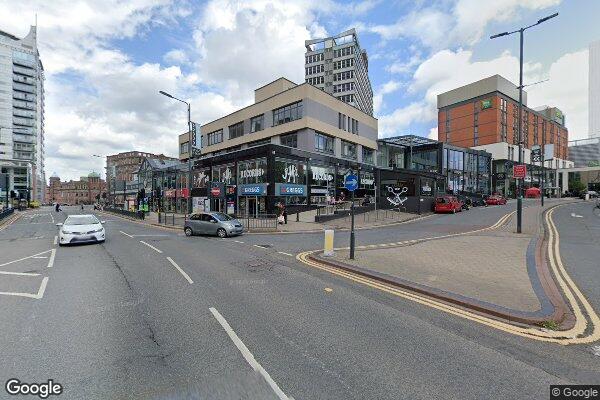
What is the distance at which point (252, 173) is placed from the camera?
30.8m

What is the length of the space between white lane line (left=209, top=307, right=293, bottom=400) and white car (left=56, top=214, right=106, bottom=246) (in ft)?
37.4

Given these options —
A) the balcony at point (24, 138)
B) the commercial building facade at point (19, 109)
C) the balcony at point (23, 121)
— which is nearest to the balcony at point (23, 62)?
the commercial building facade at point (19, 109)

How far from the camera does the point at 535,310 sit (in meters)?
5.27

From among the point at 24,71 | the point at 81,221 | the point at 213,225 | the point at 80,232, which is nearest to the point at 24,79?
the point at 24,71

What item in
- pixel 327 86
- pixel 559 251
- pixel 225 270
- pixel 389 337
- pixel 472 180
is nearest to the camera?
pixel 389 337

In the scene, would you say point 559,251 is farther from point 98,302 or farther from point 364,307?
point 98,302

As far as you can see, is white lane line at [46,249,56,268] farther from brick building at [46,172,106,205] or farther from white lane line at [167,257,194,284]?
brick building at [46,172,106,205]

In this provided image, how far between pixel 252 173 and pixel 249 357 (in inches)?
1092

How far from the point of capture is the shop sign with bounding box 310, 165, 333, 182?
33.3 m

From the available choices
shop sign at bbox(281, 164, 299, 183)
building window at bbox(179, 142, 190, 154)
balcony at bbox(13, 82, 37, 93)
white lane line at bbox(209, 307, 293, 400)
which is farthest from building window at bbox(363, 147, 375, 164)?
balcony at bbox(13, 82, 37, 93)

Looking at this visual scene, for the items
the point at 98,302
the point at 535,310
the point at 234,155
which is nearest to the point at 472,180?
the point at 234,155

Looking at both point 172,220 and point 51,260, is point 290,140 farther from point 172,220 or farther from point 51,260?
point 51,260

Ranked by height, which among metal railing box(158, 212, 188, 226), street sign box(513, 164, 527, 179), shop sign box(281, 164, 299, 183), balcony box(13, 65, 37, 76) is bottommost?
metal railing box(158, 212, 188, 226)

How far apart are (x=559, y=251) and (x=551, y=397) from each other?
10909 millimetres
